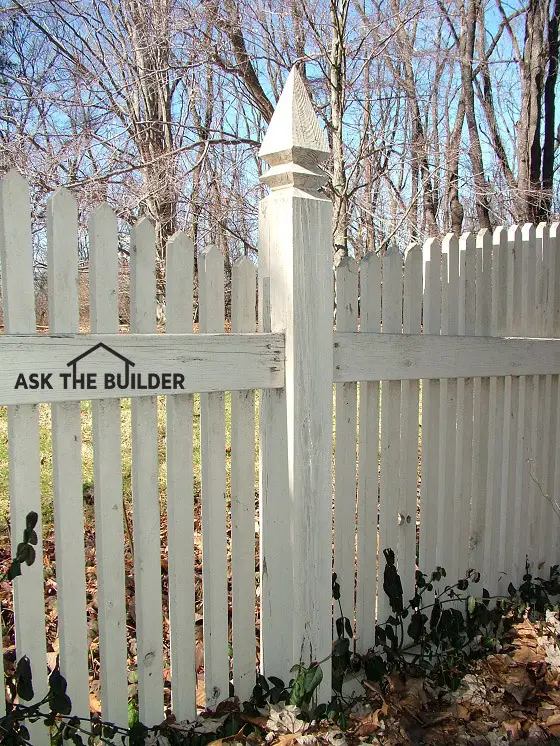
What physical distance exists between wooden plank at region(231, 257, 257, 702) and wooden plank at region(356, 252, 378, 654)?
0.55 metres

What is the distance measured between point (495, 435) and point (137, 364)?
6.59 feet

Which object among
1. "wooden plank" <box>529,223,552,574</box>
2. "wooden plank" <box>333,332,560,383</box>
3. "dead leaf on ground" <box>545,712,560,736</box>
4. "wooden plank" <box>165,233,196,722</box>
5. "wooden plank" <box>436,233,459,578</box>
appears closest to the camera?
"wooden plank" <box>165,233,196,722</box>

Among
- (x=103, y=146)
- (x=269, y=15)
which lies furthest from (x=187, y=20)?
(x=103, y=146)

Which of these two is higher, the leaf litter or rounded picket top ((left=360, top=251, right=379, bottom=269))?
rounded picket top ((left=360, top=251, right=379, bottom=269))

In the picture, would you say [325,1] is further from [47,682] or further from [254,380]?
[47,682]

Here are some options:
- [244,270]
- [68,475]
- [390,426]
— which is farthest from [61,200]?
[390,426]

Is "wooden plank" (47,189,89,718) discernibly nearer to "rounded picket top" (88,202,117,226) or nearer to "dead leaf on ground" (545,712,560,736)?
"rounded picket top" (88,202,117,226)

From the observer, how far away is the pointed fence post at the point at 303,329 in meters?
2.05

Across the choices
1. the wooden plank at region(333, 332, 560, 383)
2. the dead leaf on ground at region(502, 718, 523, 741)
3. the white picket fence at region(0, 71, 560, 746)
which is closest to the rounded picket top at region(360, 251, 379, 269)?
the white picket fence at region(0, 71, 560, 746)

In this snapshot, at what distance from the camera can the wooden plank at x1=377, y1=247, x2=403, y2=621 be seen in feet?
8.20

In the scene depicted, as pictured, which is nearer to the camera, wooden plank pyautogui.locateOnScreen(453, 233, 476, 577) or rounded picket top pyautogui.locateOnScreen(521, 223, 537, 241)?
wooden plank pyautogui.locateOnScreen(453, 233, 476, 577)

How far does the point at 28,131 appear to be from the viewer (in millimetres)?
5918

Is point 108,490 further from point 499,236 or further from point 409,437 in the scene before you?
point 499,236

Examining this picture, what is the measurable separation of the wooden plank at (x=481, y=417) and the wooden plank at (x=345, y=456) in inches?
32.8
